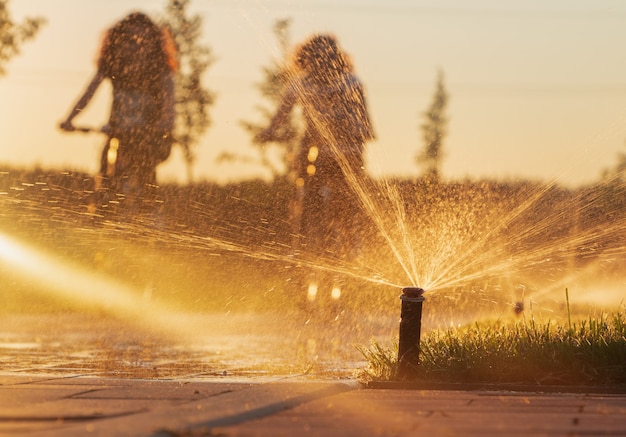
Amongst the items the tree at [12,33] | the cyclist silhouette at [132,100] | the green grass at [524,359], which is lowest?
the green grass at [524,359]

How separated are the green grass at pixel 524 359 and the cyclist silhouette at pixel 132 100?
543cm

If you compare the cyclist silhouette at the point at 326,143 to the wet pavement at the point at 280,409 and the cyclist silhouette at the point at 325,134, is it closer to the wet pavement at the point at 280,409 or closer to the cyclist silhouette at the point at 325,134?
the cyclist silhouette at the point at 325,134

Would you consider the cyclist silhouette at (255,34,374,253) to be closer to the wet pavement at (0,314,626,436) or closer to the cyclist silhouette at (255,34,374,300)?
the cyclist silhouette at (255,34,374,300)

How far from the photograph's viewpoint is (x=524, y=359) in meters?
8.49

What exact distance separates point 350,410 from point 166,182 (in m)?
19.6

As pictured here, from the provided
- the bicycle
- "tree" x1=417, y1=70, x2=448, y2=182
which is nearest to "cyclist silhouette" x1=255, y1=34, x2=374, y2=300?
the bicycle

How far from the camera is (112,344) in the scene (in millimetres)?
11445

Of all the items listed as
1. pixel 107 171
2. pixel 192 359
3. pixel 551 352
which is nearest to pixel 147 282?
pixel 107 171

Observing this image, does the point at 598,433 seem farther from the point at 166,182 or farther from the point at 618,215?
the point at 166,182

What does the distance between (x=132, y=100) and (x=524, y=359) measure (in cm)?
669

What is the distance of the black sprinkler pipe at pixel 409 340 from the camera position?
839 centimetres

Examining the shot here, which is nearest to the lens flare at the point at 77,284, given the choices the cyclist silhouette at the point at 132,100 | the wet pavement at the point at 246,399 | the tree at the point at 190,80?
the cyclist silhouette at the point at 132,100

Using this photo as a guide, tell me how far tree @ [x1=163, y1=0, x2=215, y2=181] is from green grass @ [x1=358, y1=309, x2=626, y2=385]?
34620mm

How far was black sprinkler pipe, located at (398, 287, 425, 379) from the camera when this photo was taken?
839 centimetres
